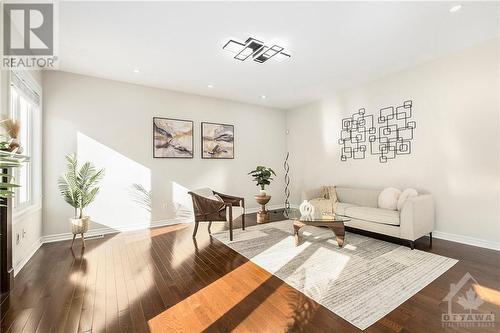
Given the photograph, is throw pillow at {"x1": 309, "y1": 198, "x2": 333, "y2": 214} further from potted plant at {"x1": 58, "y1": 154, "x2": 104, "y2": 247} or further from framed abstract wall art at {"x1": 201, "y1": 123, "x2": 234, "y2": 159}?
potted plant at {"x1": 58, "y1": 154, "x2": 104, "y2": 247}

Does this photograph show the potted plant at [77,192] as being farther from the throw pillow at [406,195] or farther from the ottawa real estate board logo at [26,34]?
the throw pillow at [406,195]

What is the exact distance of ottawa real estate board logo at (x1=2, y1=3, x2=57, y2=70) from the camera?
2324 mm

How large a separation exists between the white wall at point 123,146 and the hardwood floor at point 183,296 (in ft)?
3.62

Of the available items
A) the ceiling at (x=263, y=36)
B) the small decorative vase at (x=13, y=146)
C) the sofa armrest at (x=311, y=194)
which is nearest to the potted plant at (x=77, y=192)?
the small decorative vase at (x=13, y=146)

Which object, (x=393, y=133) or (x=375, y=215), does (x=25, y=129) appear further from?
(x=393, y=133)

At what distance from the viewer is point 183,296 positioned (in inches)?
80.3

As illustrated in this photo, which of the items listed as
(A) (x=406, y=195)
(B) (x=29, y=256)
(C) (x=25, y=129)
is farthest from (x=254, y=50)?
(B) (x=29, y=256)

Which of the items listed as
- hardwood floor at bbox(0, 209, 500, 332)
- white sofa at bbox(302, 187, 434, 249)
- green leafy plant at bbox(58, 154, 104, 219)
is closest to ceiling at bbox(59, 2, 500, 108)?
green leafy plant at bbox(58, 154, 104, 219)

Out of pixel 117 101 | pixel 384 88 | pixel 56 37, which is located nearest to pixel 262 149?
pixel 384 88

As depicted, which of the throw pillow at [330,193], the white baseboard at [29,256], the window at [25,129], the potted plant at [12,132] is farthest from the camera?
the throw pillow at [330,193]

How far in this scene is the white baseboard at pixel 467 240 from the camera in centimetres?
303

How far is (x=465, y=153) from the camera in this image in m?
3.23

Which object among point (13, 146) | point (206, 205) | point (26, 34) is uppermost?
point (26, 34)

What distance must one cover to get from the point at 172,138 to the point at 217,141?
3.43ft
